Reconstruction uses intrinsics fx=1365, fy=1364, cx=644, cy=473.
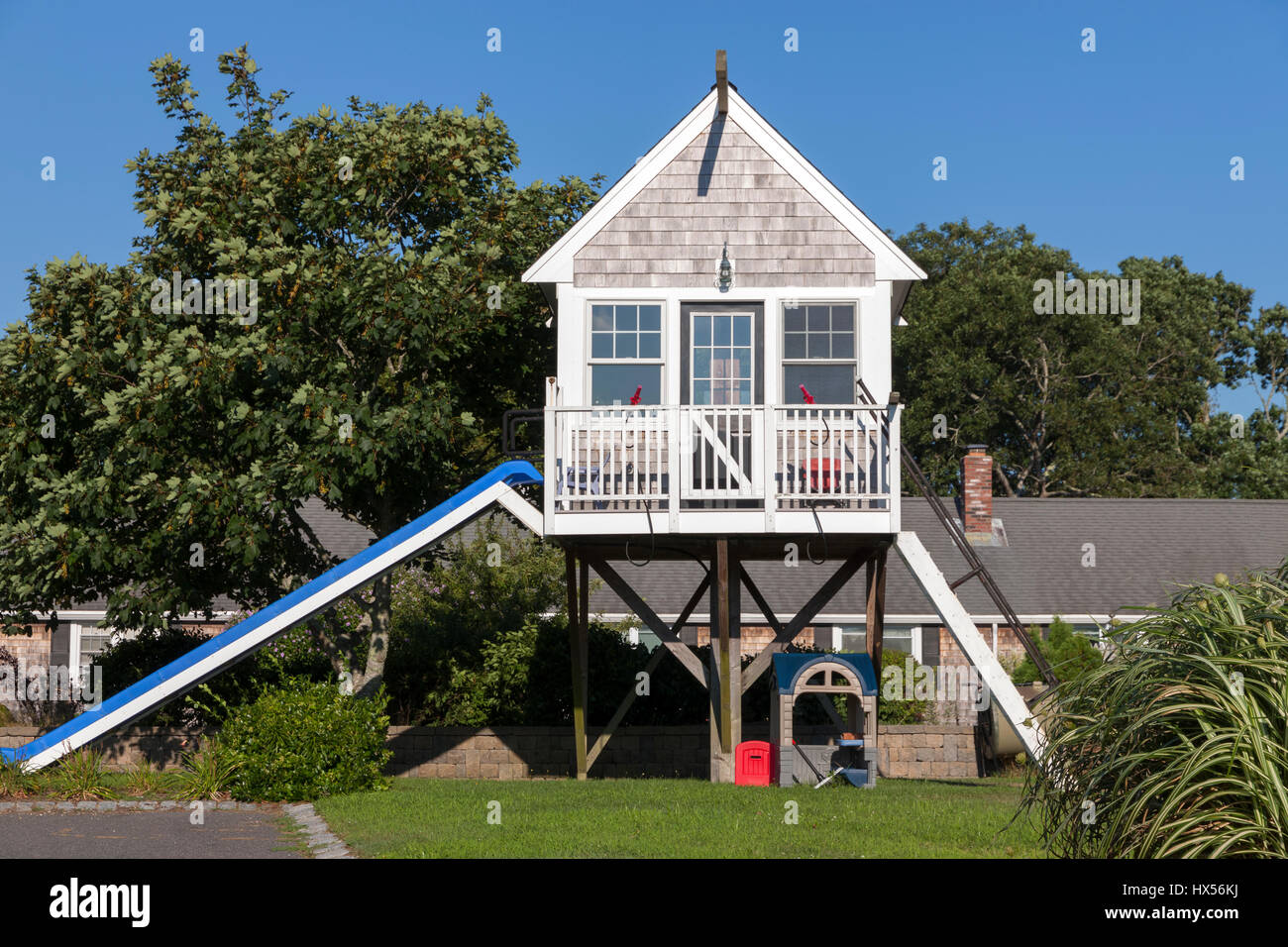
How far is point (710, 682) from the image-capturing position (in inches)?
642

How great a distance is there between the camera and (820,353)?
51.7 ft

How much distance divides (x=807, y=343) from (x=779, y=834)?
22.9 ft

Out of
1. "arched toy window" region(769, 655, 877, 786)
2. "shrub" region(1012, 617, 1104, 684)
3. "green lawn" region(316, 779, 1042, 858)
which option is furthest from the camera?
"shrub" region(1012, 617, 1104, 684)

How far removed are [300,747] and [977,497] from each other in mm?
19521

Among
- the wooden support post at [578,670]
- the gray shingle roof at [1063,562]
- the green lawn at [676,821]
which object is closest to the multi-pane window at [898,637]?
the gray shingle roof at [1063,562]

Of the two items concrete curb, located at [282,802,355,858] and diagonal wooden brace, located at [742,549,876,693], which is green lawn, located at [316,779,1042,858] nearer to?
concrete curb, located at [282,802,355,858]

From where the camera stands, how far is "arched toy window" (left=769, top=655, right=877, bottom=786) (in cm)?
1473

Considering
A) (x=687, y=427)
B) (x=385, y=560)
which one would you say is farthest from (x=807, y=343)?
(x=385, y=560)

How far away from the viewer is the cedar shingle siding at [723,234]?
52.0 ft

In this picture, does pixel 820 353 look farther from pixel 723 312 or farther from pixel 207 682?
pixel 207 682

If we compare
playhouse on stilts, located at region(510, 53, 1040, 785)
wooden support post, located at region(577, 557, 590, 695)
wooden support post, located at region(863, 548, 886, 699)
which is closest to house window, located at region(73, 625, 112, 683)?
A: wooden support post, located at region(577, 557, 590, 695)

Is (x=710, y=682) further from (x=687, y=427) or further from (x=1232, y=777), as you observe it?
(x=1232, y=777)

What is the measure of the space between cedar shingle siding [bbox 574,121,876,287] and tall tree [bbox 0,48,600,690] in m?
2.33

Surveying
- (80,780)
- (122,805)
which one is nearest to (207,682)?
(80,780)
